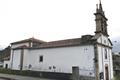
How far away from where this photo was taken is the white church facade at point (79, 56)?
2039 cm

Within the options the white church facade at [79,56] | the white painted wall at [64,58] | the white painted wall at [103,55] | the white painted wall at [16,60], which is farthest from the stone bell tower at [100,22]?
the white painted wall at [16,60]

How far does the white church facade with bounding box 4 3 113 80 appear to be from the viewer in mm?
20391

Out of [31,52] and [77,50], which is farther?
[31,52]

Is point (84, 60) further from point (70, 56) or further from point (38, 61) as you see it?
point (38, 61)

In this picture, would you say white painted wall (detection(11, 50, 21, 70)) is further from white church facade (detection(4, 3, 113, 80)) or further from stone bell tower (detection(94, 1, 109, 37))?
stone bell tower (detection(94, 1, 109, 37))

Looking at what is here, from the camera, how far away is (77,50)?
2198 centimetres

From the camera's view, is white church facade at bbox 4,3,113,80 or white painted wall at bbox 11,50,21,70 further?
white painted wall at bbox 11,50,21,70

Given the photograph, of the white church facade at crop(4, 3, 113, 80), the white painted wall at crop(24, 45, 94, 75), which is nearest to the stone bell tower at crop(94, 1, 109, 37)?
the white church facade at crop(4, 3, 113, 80)

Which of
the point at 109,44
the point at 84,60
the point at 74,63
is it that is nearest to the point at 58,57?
the point at 74,63

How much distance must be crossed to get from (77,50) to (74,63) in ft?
6.57

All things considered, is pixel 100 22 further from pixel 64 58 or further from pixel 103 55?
pixel 64 58

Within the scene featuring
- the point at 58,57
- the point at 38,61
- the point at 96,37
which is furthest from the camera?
the point at 38,61

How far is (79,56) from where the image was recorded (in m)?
21.6

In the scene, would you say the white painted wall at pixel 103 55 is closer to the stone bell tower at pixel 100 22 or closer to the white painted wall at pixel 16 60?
the stone bell tower at pixel 100 22
